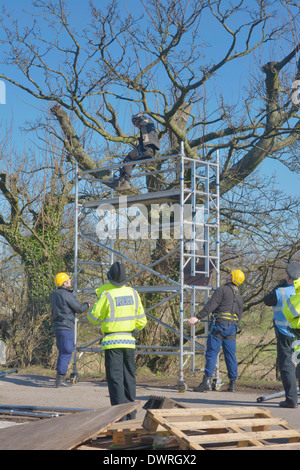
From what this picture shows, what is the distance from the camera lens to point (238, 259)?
639 inches

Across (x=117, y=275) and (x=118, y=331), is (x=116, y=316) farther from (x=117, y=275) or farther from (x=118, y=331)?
(x=117, y=275)

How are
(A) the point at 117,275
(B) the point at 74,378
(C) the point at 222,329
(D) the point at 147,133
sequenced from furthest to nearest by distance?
(B) the point at 74,378 < (D) the point at 147,133 < (C) the point at 222,329 < (A) the point at 117,275

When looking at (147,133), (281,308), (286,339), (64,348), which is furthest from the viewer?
(147,133)

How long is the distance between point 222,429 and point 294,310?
216 centimetres

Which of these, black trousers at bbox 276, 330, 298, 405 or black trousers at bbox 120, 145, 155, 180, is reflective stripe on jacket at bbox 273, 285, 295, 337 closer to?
black trousers at bbox 276, 330, 298, 405

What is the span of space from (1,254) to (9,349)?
116 inches

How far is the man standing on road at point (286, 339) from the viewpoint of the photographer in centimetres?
852

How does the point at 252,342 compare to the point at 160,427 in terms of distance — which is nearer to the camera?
the point at 160,427

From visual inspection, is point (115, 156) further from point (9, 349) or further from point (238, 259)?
point (9, 349)

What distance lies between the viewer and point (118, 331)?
738 centimetres

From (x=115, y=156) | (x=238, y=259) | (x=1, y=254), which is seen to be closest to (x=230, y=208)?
(x=238, y=259)

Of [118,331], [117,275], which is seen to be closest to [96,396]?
[118,331]
